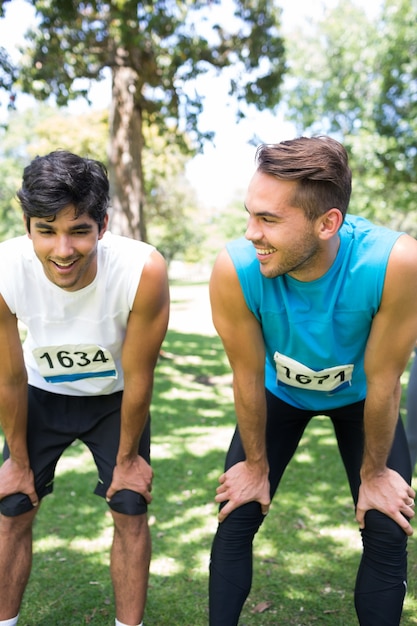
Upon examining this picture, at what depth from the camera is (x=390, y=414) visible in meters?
2.29

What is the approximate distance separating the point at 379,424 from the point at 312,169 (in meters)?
0.98

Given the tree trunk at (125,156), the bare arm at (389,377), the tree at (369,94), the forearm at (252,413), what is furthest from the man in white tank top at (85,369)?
the tree at (369,94)

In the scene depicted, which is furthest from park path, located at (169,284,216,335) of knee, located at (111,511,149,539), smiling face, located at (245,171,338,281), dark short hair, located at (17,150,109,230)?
smiling face, located at (245,171,338,281)

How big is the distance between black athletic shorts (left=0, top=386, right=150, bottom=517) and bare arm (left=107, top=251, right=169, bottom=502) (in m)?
0.09

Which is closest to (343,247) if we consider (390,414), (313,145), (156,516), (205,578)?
(313,145)

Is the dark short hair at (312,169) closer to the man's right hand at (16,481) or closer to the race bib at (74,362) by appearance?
the race bib at (74,362)

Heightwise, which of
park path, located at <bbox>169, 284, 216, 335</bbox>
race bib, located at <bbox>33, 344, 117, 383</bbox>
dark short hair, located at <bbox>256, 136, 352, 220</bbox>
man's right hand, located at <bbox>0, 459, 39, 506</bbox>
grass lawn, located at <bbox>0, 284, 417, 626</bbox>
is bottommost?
park path, located at <bbox>169, 284, 216, 335</bbox>

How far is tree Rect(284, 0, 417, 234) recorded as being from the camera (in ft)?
49.1

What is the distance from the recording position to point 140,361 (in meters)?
2.53

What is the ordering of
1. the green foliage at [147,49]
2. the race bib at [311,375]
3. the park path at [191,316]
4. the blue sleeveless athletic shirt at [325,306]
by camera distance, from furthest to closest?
the park path at [191,316], the green foliage at [147,49], the race bib at [311,375], the blue sleeveless athletic shirt at [325,306]

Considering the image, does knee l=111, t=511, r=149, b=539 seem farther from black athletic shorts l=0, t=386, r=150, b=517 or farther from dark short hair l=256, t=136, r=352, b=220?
dark short hair l=256, t=136, r=352, b=220

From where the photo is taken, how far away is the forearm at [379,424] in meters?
2.27

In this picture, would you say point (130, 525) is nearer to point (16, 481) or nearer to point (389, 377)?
point (16, 481)

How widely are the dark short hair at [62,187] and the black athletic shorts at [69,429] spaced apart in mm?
839
